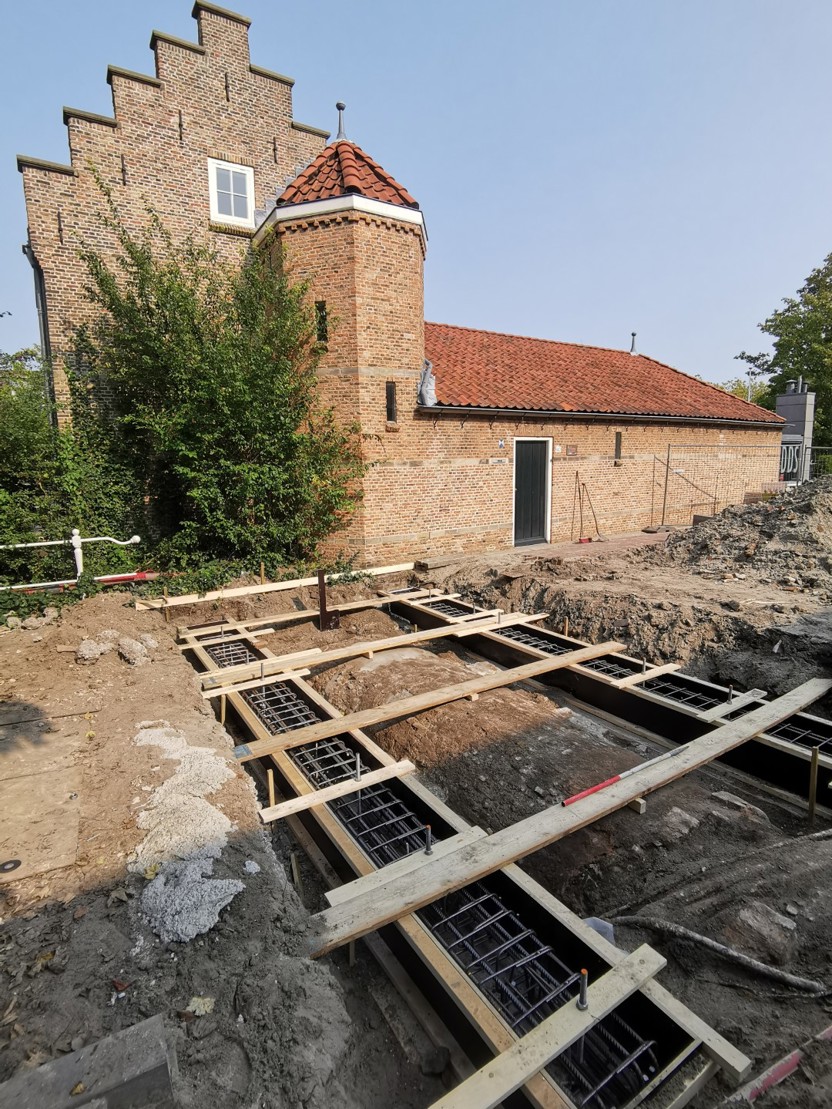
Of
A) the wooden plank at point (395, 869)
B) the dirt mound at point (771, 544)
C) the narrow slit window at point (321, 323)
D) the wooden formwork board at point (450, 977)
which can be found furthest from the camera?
the narrow slit window at point (321, 323)

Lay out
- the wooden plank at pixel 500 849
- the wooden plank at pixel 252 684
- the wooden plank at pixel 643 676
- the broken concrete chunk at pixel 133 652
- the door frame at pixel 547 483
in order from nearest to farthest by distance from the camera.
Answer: the wooden plank at pixel 500 849 → the wooden plank at pixel 252 684 → the wooden plank at pixel 643 676 → the broken concrete chunk at pixel 133 652 → the door frame at pixel 547 483

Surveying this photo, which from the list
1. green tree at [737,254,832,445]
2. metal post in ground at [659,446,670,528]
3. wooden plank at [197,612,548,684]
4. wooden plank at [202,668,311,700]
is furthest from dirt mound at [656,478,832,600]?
green tree at [737,254,832,445]

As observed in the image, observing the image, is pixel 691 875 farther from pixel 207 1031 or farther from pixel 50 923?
pixel 50 923

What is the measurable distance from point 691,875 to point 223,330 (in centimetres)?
1035

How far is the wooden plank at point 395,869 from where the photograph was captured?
10.5ft

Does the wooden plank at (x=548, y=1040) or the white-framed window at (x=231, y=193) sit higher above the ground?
the white-framed window at (x=231, y=193)

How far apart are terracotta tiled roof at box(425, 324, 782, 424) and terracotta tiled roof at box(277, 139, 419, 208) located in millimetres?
Result: 3611

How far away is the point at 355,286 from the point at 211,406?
353 centimetres

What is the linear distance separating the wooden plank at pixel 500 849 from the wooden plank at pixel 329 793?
102cm

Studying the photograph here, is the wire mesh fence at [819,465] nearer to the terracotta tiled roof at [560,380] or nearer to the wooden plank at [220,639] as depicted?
the terracotta tiled roof at [560,380]

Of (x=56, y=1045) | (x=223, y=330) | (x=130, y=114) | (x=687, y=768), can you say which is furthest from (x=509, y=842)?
(x=130, y=114)

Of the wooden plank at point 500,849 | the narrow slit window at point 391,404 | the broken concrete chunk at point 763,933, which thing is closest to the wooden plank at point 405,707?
the wooden plank at point 500,849

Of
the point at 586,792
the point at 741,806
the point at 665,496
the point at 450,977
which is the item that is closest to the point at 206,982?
the point at 450,977

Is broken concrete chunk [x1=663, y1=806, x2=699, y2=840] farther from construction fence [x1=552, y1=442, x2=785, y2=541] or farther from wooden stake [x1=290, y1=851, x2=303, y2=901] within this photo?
construction fence [x1=552, y1=442, x2=785, y2=541]
